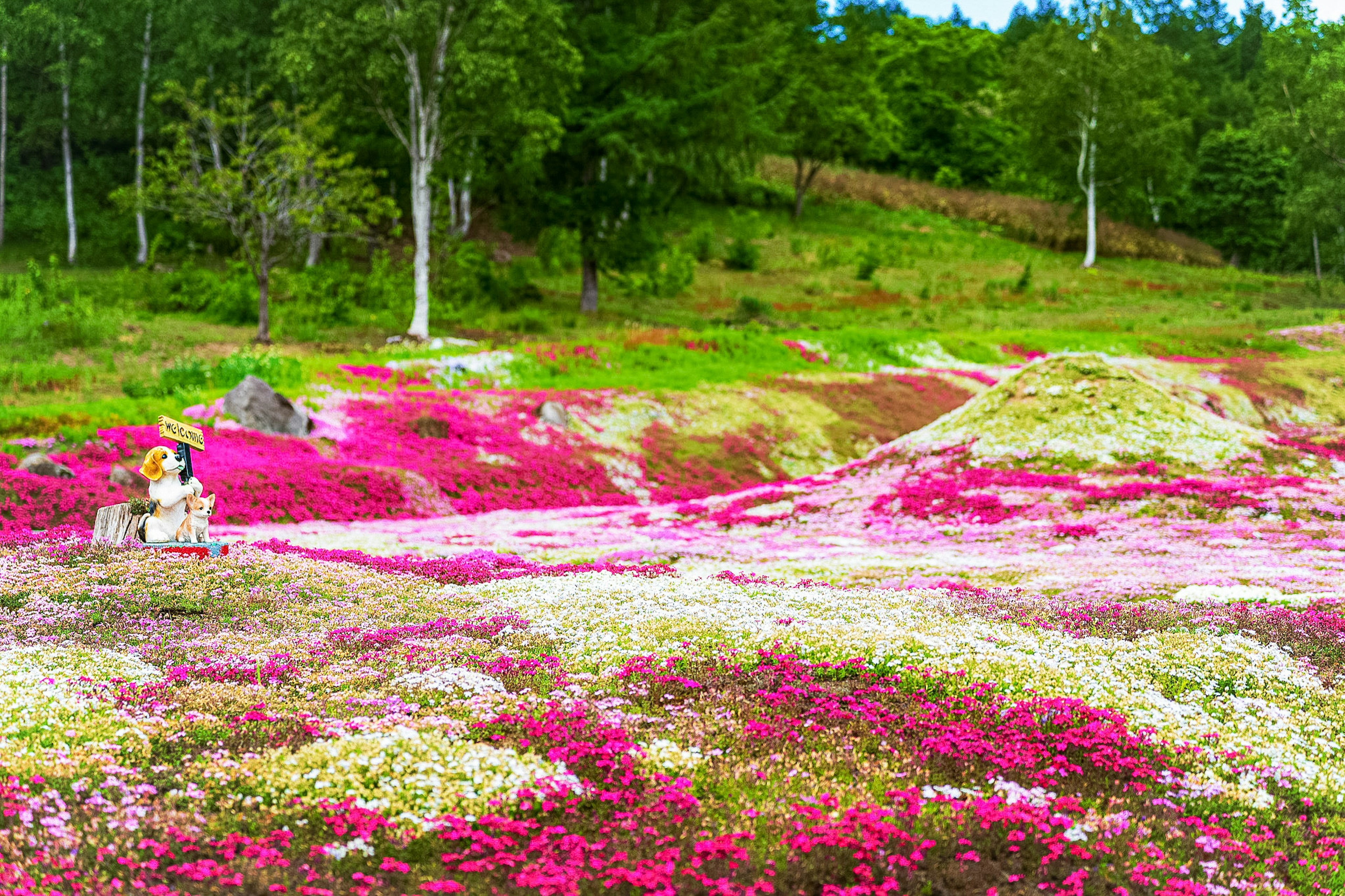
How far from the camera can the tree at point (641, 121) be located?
48906 millimetres

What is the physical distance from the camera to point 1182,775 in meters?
8.98

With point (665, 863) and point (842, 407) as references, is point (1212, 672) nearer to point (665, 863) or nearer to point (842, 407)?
point (665, 863)

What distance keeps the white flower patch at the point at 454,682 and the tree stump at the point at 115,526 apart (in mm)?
6792

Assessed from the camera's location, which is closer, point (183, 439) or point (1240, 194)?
point (183, 439)

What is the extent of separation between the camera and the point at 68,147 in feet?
210

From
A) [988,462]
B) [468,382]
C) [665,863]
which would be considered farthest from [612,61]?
[665,863]

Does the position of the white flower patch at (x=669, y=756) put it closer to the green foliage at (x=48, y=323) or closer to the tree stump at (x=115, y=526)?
the tree stump at (x=115, y=526)

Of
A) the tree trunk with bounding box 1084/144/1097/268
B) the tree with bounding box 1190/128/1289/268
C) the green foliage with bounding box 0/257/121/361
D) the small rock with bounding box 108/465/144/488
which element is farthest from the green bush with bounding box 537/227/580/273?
the tree with bounding box 1190/128/1289/268

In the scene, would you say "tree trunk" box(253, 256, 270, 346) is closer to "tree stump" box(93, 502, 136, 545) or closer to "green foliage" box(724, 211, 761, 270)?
"tree stump" box(93, 502, 136, 545)

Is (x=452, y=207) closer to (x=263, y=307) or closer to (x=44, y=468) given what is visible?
(x=263, y=307)

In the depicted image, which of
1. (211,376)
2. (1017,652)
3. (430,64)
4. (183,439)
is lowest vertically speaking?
(1017,652)

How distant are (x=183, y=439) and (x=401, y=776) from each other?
7.63m

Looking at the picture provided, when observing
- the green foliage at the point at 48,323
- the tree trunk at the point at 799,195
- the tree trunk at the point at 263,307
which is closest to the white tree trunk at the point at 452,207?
the tree trunk at the point at 263,307

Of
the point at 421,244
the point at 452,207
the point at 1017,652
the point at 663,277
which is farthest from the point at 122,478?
the point at 452,207
